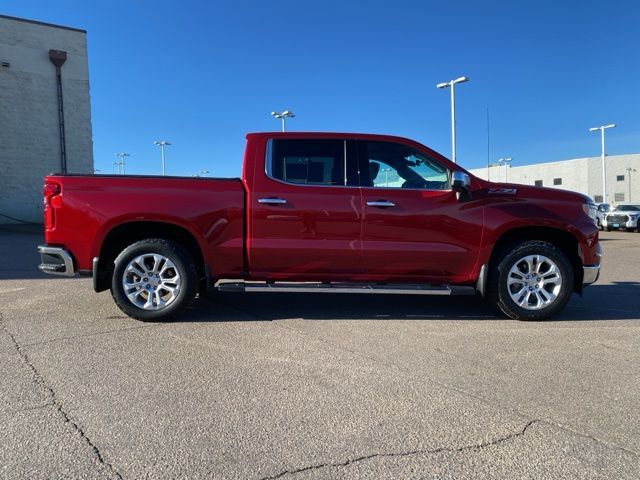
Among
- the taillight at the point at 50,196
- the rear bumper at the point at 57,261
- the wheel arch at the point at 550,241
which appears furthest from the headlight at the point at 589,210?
the taillight at the point at 50,196

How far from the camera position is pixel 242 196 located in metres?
5.63

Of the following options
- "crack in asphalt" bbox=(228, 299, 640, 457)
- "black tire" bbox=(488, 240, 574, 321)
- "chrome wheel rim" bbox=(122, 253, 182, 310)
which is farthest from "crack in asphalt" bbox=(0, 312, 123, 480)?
"black tire" bbox=(488, 240, 574, 321)

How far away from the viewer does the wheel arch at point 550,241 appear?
590 centimetres

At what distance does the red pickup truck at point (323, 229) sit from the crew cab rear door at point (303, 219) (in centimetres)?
1

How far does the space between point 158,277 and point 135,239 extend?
0.60m

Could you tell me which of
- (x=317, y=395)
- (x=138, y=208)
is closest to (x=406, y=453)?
(x=317, y=395)

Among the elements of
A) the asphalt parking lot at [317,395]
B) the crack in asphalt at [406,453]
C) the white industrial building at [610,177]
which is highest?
the white industrial building at [610,177]

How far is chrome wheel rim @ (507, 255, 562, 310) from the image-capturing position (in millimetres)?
5758

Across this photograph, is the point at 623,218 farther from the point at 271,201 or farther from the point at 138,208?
the point at 138,208

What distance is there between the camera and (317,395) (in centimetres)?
364

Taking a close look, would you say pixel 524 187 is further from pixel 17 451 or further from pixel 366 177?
pixel 17 451

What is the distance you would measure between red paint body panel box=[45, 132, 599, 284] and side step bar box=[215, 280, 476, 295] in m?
0.10

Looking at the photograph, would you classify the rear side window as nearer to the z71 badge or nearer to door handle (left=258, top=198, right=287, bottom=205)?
door handle (left=258, top=198, right=287, bottom=205)

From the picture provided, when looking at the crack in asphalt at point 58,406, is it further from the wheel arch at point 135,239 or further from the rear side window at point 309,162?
the rear side window at point 309,162
